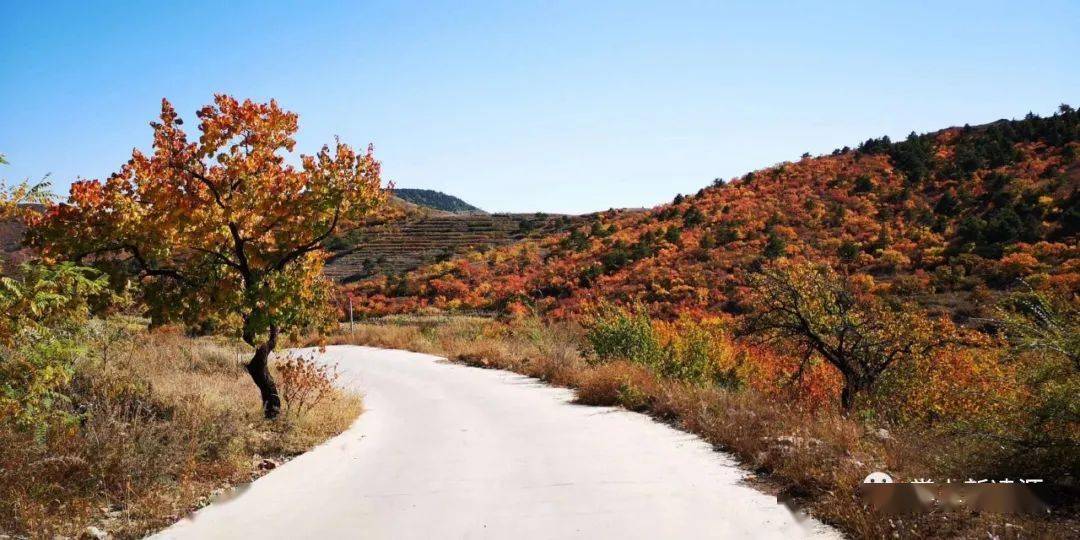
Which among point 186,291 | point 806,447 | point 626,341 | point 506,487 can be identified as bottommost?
point 506,487

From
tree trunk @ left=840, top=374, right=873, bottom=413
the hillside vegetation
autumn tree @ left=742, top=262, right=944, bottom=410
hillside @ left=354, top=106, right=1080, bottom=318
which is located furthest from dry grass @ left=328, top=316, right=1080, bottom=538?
hillside @ left=354, top=106, right=1080, bottom=318

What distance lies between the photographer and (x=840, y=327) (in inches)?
432

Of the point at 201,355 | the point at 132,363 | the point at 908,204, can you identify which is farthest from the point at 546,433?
the point at 908,204

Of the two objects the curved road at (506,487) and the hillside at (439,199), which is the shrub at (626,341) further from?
the hillside at (439,199)

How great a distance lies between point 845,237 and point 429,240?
40.4 m

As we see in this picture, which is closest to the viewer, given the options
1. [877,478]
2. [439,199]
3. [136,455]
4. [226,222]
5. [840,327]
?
[877,478]

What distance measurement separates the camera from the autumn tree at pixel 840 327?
36.2 feet

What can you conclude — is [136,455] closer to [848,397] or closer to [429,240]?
[848,397]

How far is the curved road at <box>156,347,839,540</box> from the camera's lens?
→ 5.53 meters

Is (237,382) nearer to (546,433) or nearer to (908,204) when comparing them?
(546,433)

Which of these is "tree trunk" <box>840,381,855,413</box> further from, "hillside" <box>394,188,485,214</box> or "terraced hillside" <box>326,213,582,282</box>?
"hillside" <box>394,188,485,214</box>

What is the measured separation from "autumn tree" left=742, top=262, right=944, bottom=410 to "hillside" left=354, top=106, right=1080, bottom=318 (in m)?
16.3

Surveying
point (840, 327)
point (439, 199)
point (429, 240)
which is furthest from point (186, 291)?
point (439, 199)

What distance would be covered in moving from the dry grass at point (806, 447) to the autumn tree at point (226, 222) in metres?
5.56
